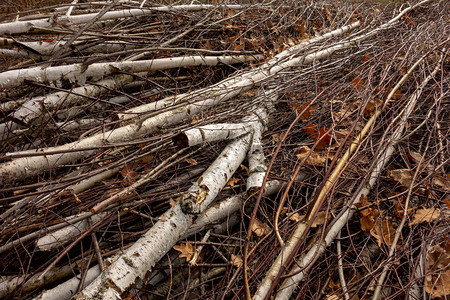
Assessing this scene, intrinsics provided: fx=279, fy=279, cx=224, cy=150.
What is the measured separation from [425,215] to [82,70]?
3216mm

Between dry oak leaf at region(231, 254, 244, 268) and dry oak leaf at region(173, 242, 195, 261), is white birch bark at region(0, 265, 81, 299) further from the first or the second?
dry oak leaf at region(231, 254, 244, 268)

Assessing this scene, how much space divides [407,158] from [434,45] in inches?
95.3

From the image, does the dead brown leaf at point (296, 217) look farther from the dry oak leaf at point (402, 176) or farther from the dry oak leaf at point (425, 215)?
the dry oak leaf at point (402, 176)

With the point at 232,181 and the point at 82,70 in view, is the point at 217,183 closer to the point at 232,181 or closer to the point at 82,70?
the point at 232,181

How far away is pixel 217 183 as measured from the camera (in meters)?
2.13

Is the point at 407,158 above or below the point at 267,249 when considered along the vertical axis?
below

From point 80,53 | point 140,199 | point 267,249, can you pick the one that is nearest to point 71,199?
point 140,199

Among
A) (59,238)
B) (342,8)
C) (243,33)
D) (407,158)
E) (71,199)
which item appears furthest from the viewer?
(342,8)

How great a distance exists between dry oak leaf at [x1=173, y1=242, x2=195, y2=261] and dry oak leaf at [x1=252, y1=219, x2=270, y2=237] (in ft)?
1.57

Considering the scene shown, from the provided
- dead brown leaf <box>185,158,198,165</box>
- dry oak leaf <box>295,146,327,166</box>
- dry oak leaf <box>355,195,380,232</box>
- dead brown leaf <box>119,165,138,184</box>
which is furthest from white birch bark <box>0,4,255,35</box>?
dry oak leaf <box>355,195,380,232</box>

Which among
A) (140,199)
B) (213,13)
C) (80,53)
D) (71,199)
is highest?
(80,53)

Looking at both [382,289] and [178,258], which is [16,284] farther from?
[382,289]

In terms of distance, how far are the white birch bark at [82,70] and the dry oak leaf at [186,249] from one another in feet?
6.47

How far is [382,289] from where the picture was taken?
5.83ft
